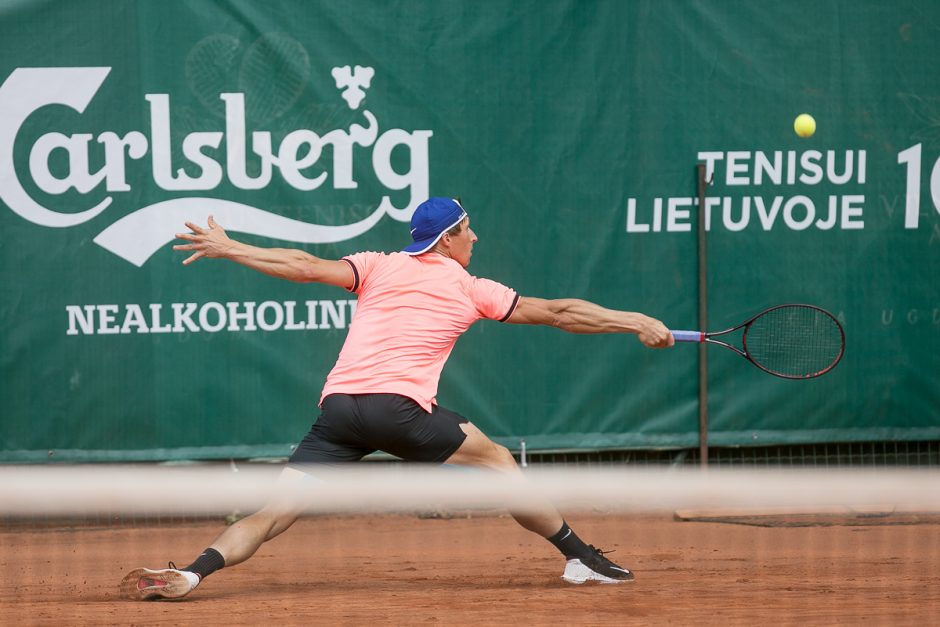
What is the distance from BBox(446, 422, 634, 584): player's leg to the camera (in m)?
4.41

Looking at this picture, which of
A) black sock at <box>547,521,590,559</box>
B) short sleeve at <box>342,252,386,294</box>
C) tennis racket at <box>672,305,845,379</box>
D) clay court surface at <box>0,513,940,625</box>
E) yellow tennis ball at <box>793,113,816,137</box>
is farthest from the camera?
yellow tennis ball at <box>793,113,816,137</box>

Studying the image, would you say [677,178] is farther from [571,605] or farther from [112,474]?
[112,474]

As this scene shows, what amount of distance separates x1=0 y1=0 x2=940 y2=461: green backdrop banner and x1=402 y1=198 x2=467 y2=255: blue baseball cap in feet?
5.56

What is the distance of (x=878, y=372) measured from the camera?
21.1 ft

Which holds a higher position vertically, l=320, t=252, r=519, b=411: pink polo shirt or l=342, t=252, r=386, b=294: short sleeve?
l=342, t=252, r=386, b=294: short sleeve

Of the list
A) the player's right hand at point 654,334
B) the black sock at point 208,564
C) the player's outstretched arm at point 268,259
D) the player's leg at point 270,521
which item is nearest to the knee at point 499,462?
the player's leg at point 270,521

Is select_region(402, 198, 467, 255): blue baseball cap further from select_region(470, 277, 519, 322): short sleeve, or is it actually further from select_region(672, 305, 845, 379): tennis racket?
select_region(672, 305, 845, 379): tennis racket

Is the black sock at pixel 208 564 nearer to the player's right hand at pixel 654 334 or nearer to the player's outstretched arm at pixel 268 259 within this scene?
the player's outstretched arm at pixel 268 259

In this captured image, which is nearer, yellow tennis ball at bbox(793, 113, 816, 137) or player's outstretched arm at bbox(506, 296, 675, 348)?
player's outstretched arm at bbox(506, 296, 675, 348)

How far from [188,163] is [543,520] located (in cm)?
266

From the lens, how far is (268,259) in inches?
168

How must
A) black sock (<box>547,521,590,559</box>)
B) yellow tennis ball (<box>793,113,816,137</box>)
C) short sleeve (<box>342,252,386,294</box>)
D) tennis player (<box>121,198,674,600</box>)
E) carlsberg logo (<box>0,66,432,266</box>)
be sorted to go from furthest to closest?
yellow tennis ball (<box>793,113,816,137</box>) → carlsberg logo (<box>0,66,432,266</box>) → black sock (<box>547,521,590,559</box>) → short sleeve (<box>342,252,386,294</box>) → tennis player (<box>121,198,674,600</box>)

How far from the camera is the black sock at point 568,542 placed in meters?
4.54

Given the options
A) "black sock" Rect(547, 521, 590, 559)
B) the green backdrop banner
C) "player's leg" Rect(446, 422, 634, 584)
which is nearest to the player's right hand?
"player's leg" Rect(446, 422, 634, 584)
